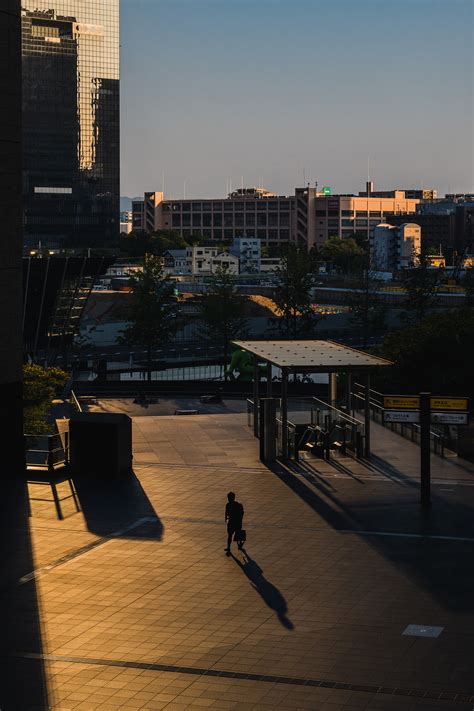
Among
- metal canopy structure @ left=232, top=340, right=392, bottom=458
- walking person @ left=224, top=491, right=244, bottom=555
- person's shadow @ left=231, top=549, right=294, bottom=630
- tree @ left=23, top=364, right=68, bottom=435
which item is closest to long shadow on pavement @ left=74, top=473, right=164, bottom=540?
walking person @ left=224, top=491, right=244, bottom=555

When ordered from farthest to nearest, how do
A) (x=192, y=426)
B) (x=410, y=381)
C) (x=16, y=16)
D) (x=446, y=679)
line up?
1. (x=410, y=381)
2. (x=192, y=426)
3. (x=16, y=16)
4. (x=446, y=679)

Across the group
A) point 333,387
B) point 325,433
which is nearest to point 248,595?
point 325,433

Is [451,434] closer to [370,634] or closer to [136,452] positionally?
[136,452]

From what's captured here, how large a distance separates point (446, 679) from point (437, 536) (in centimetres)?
959

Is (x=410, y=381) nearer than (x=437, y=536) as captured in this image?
No

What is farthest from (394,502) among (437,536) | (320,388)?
(320,388)

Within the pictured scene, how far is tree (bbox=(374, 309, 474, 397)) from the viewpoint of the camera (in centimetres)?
5134

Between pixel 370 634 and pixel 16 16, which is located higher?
pixel 16 16

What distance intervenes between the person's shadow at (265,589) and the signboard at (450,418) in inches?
363

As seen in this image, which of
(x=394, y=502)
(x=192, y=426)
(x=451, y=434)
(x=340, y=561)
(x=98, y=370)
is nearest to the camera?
(x=340, y=561)

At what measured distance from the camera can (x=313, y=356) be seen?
3859 cm

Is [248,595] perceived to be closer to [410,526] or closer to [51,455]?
[410,526]

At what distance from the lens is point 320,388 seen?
63625 mm

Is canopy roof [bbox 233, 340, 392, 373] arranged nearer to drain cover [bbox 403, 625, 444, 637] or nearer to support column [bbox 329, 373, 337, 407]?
support column [bbox 329, 373, 337, 407]
